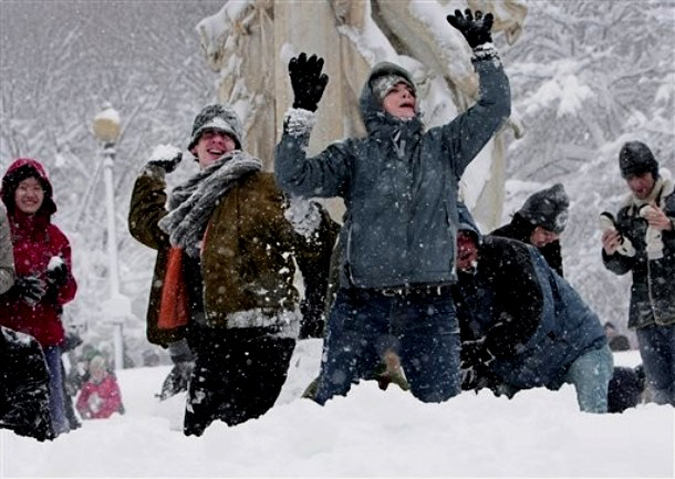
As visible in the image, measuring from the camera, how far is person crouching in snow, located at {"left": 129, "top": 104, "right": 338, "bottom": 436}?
4.34 m

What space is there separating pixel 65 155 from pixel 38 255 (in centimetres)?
2187

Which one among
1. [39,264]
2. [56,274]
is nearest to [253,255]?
[56,274]

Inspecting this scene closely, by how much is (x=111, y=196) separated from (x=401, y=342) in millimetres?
13820

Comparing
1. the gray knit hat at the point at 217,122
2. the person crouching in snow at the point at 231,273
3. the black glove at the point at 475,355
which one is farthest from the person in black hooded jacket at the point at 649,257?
the gray knit hat at the point at 217,122

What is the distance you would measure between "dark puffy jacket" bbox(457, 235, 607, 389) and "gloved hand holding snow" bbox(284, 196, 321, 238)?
0.59 meters

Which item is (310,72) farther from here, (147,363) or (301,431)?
(147,363)

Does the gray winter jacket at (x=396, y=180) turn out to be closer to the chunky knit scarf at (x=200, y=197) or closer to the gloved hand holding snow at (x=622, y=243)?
the chunky knit scarf at (x=200, y=197)

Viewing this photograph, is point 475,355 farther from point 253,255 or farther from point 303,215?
point 253,255

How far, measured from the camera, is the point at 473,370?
4.96 m

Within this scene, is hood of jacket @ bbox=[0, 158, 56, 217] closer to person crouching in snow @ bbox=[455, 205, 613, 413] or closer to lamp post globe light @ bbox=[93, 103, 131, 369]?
person crouching in snow @ bbox=[455, 205, 613, 413]

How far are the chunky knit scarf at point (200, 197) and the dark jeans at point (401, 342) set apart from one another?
672 mm

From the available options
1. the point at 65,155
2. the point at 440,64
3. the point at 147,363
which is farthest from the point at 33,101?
the point at 440,64

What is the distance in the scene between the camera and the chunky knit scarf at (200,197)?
4512 mm

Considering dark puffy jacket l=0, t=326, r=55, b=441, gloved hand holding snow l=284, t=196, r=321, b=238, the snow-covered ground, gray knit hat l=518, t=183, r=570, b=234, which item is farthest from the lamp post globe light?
the snow-covered ground
